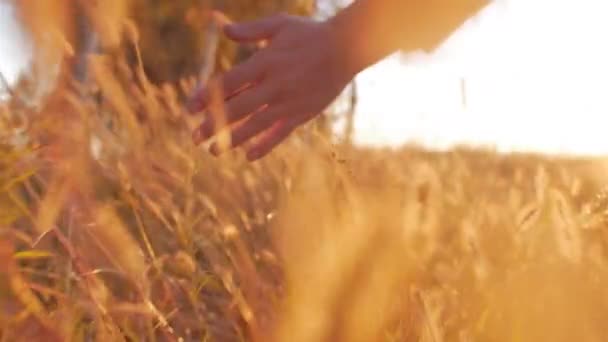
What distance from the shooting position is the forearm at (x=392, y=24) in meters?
1.08

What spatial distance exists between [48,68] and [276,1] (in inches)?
172

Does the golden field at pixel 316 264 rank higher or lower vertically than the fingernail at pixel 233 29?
lower

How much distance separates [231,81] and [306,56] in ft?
0.34

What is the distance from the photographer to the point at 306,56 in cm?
105

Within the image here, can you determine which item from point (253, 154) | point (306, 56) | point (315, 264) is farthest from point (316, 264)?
point (306, 56)

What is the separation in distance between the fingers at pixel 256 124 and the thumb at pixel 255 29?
0.10m

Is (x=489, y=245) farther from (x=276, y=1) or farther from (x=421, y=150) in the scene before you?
(x=276, y=1)

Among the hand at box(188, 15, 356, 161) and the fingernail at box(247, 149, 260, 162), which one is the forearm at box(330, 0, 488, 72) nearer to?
the hand at box(188, 15, 356, 161)

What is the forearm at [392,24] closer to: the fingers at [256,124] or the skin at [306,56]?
the skin at [306,56]

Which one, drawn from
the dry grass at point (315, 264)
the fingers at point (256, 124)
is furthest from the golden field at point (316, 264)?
the fingers at point (256, 124)

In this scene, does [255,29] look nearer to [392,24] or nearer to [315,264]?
[392,24]

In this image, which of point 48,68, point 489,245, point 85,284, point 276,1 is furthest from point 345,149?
Answer: point 276,1

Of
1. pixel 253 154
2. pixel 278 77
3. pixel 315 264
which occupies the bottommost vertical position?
pixel 315 264

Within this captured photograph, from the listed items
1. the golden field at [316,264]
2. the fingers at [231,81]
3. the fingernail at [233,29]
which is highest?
the fingernail at [233,29]
